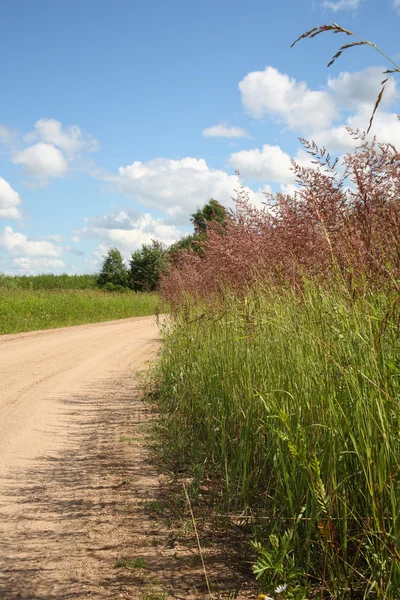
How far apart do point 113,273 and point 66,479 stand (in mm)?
41855

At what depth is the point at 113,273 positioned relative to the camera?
46625 mm

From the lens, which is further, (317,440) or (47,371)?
(47,371)

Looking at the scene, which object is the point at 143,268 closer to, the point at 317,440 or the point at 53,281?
the point at 53,281

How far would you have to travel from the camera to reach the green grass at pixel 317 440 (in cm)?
273

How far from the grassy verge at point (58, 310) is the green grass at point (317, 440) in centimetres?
1441

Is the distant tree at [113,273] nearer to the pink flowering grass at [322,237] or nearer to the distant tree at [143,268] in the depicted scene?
the distant tree at [143,268]

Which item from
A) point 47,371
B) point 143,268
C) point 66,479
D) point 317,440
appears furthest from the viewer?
point 143,268

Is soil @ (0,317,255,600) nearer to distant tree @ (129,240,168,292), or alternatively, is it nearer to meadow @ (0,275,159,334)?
meadow @ (0,275,159,334)

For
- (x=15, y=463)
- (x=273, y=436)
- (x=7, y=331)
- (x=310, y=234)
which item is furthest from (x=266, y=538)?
(x=7, y=331)

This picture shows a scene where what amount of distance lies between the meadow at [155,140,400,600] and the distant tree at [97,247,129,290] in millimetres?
39491

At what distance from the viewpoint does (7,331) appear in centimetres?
2011

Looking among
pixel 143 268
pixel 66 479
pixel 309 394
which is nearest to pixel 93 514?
pixel 66 479

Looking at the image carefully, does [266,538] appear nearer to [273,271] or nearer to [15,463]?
[273,271]

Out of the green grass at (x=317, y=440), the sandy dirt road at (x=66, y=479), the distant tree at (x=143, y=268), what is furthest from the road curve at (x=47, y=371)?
the distant tree at (x=143, y=268)
